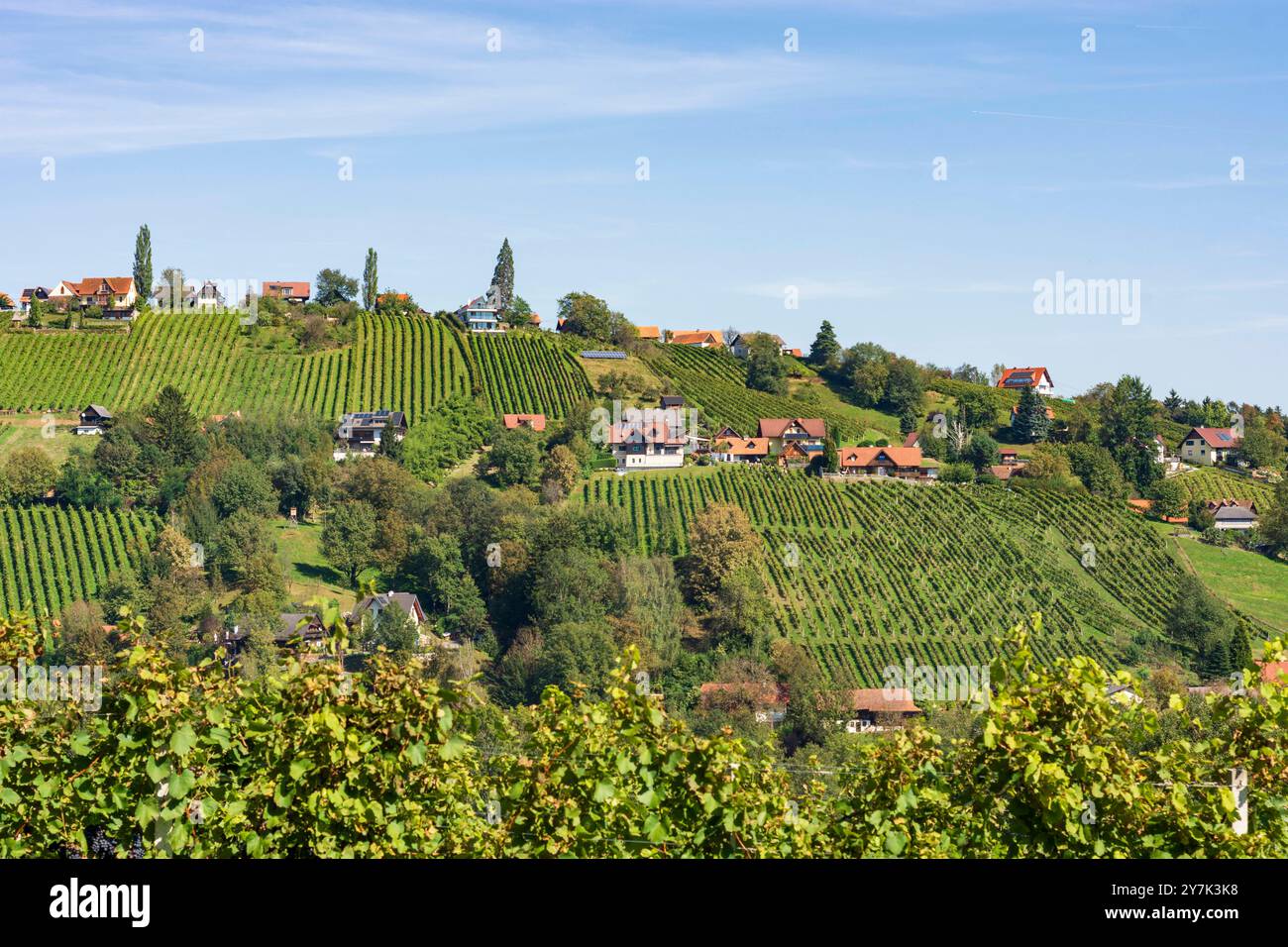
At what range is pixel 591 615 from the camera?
6425 cm

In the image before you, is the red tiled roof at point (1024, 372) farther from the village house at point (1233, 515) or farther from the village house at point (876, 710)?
the village house at point (876, 710)

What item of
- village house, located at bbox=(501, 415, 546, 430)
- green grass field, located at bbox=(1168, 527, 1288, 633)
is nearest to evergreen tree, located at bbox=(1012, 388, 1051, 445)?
green grass field, located at bbox=(1168, 527, 1288, 633)

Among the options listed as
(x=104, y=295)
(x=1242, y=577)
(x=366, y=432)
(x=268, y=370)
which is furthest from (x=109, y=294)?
(x=1242, y=577)

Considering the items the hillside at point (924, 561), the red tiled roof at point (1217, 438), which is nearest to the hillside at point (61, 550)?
the hillside at point (924, 561)

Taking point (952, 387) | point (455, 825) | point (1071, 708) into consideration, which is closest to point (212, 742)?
point (455, 825)

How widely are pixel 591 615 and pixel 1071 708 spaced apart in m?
53.0

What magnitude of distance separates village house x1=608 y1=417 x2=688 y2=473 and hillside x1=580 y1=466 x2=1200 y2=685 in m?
1.94

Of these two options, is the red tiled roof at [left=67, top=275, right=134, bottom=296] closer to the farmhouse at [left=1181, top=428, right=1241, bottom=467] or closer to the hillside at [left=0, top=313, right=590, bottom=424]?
the hillside at [left=0, top=313, right=590, bottom=424]

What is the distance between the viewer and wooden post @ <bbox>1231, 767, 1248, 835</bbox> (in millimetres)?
11680

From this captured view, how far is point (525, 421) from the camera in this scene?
88.1m

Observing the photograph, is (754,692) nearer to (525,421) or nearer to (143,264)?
(525,421)

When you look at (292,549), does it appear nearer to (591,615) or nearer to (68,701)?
(591,615)

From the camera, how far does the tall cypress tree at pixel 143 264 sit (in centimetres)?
11225

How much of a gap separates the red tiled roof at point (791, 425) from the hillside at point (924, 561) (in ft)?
34.9
